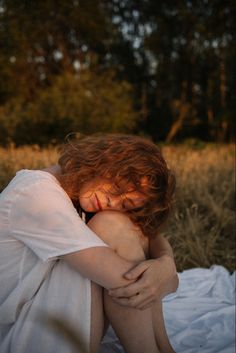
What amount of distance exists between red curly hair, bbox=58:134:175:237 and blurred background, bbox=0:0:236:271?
9.40ft

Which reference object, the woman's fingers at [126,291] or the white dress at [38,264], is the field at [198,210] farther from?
the woman's fingers at [126,291]

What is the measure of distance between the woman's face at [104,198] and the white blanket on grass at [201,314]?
591 mm

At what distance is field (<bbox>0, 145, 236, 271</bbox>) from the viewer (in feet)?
11.5

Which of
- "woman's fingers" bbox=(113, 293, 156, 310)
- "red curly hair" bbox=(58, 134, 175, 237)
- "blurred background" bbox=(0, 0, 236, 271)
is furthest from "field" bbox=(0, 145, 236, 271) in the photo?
"woman's fingers" bbox=(113, 293, 156, 310)

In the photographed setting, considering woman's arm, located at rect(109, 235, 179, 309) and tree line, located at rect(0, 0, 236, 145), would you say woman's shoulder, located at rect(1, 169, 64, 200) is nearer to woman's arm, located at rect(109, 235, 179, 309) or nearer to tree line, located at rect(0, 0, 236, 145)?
woman's arm, located at rect(109, 235, 179, 309)

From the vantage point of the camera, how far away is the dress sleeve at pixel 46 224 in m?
1.32

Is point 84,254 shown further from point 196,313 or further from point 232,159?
point 232,159

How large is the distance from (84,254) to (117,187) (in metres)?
0.33

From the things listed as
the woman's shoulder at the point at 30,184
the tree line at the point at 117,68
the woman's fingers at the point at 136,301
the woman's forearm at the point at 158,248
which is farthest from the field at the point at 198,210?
the tree line at the point at 117,68

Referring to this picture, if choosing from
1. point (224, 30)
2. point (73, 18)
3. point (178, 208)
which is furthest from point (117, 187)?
A: point (224, 30)

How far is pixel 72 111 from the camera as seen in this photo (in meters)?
10.0

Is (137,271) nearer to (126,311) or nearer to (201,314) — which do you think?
(126,311)

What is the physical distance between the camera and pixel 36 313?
145 cm

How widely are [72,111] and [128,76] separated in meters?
6.16
